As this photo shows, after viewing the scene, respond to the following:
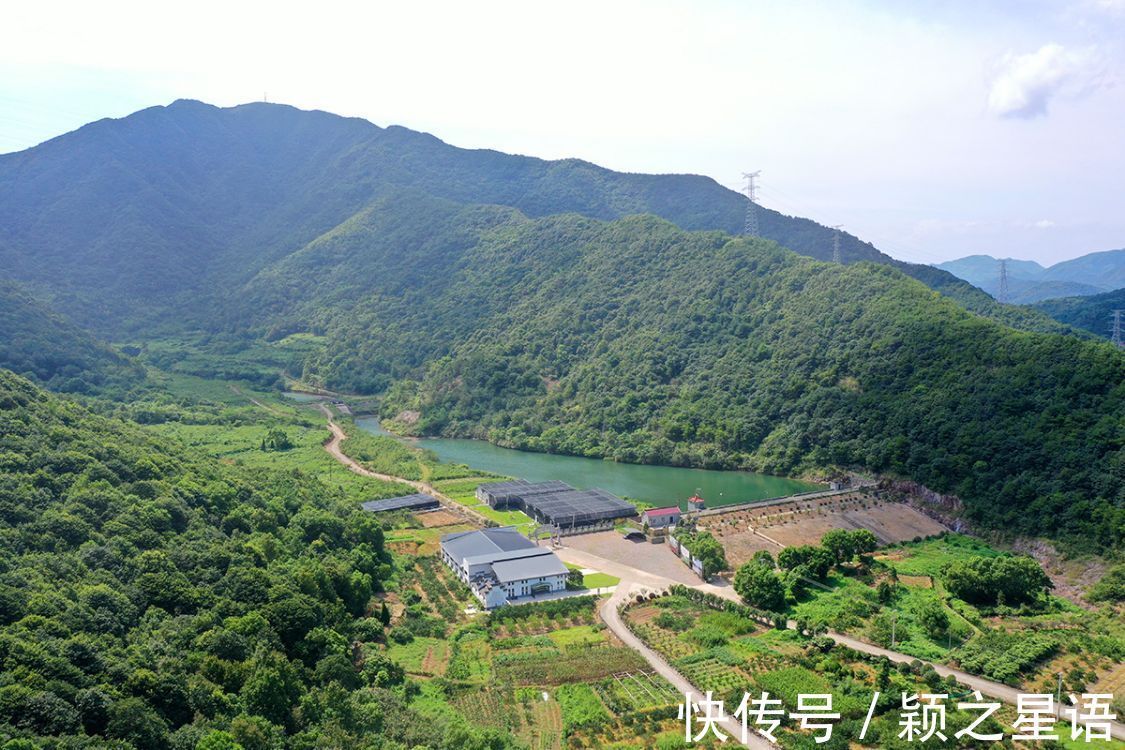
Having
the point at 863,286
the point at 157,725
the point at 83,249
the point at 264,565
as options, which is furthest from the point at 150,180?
the point at 157,725

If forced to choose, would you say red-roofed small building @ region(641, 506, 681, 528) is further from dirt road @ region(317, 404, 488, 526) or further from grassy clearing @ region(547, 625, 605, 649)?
grassy clearing @ region(547, 625, 605, 649)

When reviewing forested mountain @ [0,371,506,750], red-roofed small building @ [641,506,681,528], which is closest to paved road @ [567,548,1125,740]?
red-roofed small building @ [641,506,681,528]

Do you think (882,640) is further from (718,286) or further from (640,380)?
(718,286)

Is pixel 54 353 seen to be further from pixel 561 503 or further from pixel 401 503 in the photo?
pixel 561 503

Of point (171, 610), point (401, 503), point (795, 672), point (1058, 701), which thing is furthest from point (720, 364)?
point (171, 610)

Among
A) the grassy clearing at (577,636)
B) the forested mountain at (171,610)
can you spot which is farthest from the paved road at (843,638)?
the forested mountain at (171,610)
